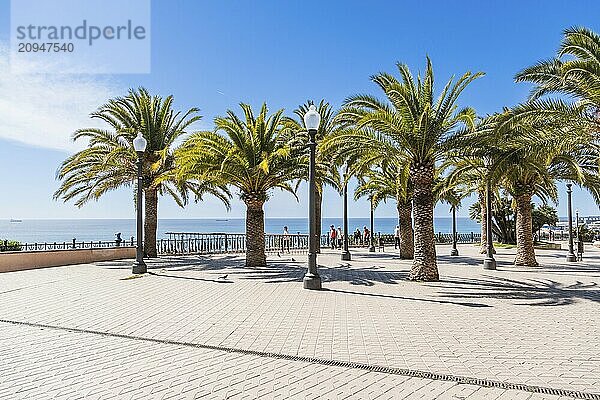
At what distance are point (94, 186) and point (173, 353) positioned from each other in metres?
18.6

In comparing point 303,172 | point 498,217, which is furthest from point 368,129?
point 498,217

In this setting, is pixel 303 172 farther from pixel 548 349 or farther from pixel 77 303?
pixel 548 349

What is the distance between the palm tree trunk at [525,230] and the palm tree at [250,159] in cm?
922

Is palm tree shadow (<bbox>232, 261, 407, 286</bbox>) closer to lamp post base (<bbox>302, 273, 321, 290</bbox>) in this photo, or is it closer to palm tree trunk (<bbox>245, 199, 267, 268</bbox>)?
palm tree trunk (<bbox>245, 199, 267, 268</bbox>)

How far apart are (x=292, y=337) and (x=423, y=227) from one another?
8128 millimetres

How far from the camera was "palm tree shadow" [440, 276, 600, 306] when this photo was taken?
1054 cm

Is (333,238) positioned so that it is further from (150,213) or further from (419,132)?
(419,132)

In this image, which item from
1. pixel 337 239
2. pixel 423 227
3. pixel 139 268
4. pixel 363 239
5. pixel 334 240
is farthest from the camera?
Result: pixel 363 239

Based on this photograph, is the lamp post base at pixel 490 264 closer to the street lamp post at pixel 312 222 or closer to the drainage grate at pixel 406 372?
the street lamp post at pixel 312 222

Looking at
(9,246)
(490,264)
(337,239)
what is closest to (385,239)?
(337,239)

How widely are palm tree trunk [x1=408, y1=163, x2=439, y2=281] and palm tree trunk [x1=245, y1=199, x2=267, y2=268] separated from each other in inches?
240

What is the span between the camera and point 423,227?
14180 mm

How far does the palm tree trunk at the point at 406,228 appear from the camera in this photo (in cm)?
2153

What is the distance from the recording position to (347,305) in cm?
983
